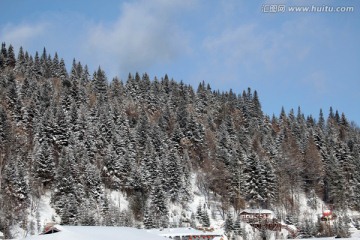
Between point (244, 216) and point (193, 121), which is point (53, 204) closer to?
point (244, 216)

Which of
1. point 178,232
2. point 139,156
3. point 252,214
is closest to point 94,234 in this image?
point 178,232

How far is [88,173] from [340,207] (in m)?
56.4

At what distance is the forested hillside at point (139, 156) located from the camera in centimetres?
7375

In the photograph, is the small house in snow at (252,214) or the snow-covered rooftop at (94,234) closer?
the snow-covered rooftop at (94,234)

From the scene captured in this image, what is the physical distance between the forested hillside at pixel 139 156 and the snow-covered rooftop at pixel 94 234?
3103 cm

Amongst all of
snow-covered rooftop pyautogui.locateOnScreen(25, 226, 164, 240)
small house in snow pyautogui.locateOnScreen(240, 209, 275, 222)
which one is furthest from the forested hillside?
snow-covered rooftop pyautogui.locateOnScreen(25, 226, 164, 240)

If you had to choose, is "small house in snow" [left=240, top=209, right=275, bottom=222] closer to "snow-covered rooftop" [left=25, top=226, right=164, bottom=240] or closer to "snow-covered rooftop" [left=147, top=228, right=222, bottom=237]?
"snow-covered rooftop" [left=147, top=228, right=222, bottom=237]

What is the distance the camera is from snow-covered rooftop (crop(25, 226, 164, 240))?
31734 millimetres

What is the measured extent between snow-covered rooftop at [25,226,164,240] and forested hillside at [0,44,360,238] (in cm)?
3103

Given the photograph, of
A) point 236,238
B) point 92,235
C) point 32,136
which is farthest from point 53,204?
point 92,235

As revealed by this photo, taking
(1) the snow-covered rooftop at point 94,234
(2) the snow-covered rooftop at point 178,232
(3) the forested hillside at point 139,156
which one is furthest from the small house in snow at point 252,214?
(1) the snow-covered rooftop at point 94,234

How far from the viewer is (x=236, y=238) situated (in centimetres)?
7331

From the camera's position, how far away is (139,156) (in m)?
93.2

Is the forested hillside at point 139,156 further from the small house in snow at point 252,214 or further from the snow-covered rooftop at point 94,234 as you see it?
the snow-covered rooftop at point 94,234
